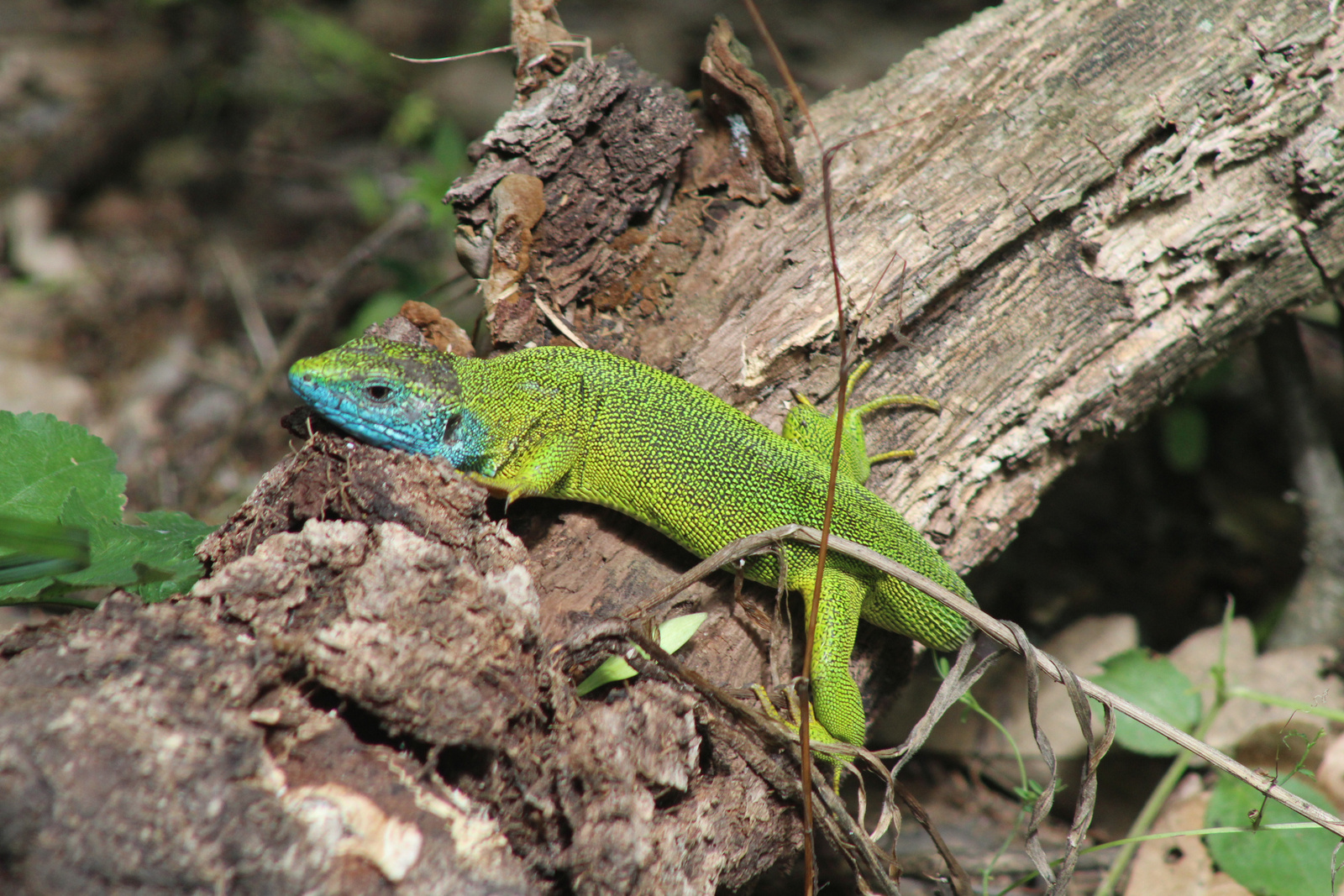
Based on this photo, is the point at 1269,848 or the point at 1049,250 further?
the point at 1049,250

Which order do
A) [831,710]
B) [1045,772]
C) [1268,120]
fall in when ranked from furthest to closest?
[1045,772] → [1268,120] → [831,710]

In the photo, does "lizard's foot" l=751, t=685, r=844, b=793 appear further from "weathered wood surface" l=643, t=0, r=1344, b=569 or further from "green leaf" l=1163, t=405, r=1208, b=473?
"green leaf" l=1163, t=405, r=1208, b=473

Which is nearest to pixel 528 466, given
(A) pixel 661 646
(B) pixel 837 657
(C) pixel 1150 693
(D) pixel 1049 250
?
(A) pixel 661 646

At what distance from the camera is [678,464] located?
3195 mm

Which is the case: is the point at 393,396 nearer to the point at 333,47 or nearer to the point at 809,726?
the point at 809,726

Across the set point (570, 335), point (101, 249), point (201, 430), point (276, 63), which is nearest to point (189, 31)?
point (276, 63)

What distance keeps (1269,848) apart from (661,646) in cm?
270

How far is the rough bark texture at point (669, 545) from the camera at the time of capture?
184 cm

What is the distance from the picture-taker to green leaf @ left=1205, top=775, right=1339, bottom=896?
9.93 ft

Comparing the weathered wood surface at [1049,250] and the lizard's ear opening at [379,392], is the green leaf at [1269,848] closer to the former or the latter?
the weathered wood surface at [1049,250]

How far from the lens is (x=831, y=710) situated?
305cm

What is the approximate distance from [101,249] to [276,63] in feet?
8.78

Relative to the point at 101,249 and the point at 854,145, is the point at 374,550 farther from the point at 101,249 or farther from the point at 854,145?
the point at 101,249

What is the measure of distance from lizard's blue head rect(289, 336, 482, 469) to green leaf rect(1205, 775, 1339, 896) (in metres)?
3.52
